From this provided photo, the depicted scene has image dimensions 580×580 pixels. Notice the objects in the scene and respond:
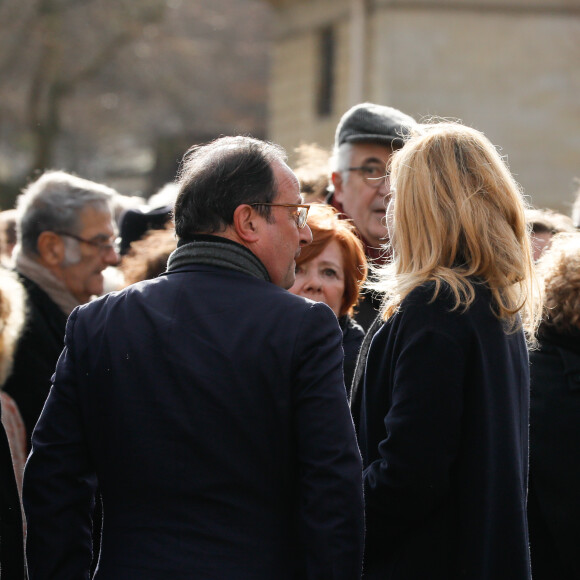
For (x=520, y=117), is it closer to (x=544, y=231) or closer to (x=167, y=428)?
(x=544, y=231)

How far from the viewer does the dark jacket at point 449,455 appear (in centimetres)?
264

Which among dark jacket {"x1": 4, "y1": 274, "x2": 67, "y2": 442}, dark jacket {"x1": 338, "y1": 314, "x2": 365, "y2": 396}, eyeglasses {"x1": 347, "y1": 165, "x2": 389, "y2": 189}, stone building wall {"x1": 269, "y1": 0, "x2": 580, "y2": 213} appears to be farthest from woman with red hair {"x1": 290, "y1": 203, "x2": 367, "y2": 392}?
stone building wall {"x1": 269, "y1": 0, "x2": 580, "y2": 213}

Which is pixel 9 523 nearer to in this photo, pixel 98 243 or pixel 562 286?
pixel 562 286

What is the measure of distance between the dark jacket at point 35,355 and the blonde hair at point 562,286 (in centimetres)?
211

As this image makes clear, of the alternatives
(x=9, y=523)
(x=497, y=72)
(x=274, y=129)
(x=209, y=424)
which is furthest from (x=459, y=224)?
(x=274, y=129)

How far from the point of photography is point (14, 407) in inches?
154

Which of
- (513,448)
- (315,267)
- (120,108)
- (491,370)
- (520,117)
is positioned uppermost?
(120,108)

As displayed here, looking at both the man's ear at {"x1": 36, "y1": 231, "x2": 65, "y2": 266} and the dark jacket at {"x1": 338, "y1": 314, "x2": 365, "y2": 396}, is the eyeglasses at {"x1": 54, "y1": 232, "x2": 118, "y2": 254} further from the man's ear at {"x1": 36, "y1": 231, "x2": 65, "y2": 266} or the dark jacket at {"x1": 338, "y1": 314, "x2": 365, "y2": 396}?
the dark jacket at {"x1": 338, "y1": 314, "x2": 365, "y2": 396}

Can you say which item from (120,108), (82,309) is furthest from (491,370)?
(120,108)

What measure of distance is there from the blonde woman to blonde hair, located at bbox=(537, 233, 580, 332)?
0.56 metres

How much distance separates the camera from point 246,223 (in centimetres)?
253

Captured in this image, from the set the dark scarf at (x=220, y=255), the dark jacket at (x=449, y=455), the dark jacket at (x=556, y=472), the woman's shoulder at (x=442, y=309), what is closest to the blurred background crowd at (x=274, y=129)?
the dark jacket at (x=556, y=472)

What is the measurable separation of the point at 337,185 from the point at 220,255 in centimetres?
228

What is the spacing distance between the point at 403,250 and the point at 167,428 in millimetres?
880
